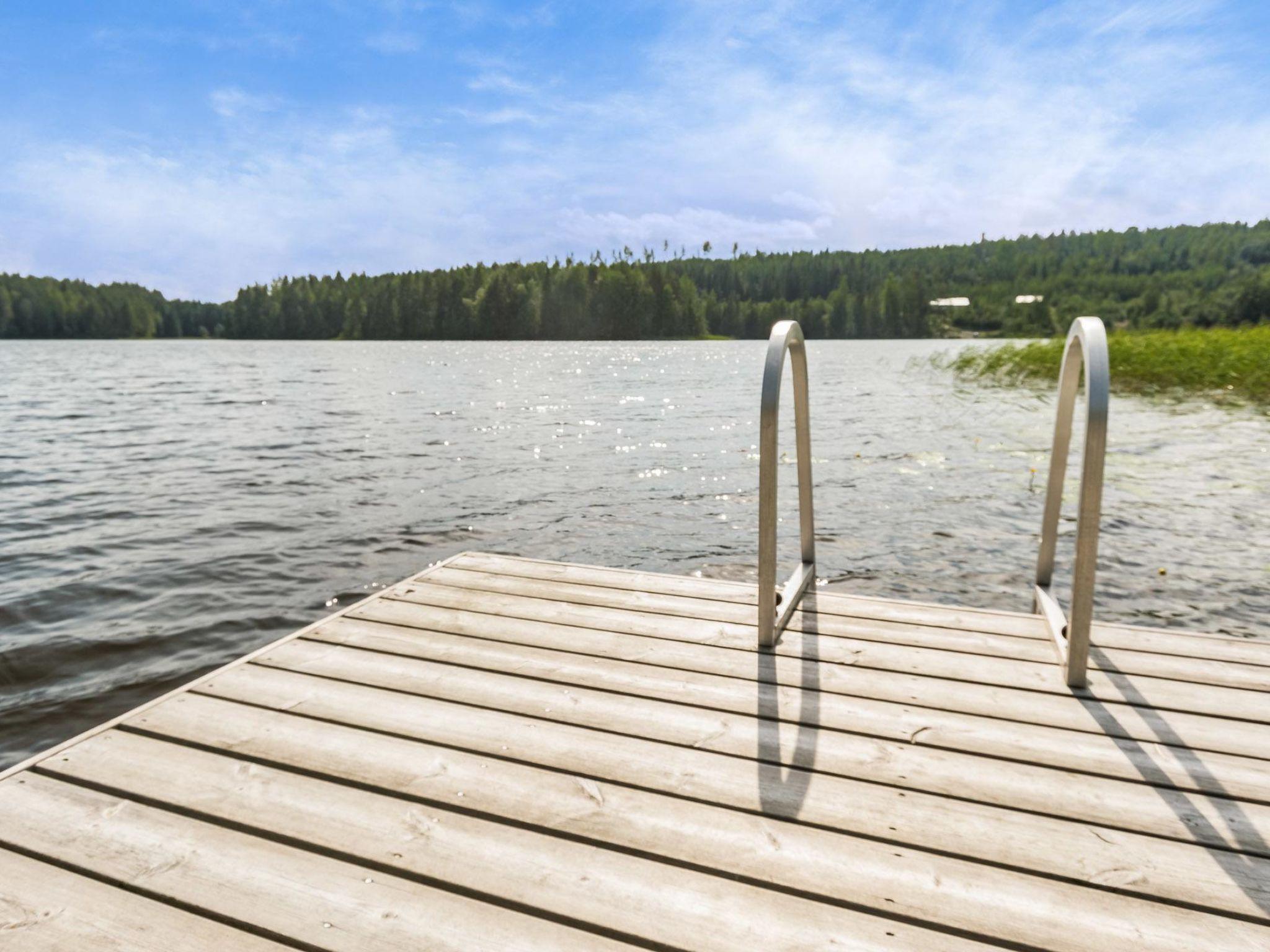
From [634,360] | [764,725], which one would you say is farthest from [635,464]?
[634,360]

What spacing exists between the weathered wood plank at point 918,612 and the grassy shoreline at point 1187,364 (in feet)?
63.5

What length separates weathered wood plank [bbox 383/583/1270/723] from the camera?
307 cm

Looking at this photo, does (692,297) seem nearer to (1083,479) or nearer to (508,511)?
(508,511)

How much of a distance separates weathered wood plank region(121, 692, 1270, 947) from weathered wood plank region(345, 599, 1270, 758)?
0.71 m

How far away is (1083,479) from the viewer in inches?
116

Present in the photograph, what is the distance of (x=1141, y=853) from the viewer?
6.98 ft

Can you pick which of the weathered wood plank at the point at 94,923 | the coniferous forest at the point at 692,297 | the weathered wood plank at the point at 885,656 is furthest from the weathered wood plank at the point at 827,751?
the coniferous forest at the point at 692,297

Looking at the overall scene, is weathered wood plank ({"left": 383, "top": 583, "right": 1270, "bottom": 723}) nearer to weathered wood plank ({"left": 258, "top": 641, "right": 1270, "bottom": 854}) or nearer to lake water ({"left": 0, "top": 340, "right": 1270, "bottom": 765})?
weathered wood plank ({"left": 258, "top": 641, "right": 1270, "bottom": 854})

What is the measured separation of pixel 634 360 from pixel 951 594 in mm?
55016

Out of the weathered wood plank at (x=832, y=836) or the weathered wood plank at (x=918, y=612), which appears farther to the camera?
the weathered wood plank at (x=918, y=612)

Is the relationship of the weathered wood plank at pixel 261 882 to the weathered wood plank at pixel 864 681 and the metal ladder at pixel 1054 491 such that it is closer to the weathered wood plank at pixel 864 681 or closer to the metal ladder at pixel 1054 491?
the weathered wood plank at pixel 864 681

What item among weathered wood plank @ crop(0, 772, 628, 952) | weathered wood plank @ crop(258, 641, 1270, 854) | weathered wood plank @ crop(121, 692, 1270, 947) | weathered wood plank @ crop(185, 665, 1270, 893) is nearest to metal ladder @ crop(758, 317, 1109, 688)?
weathered wood plank @ crop(258, 641, 1270, 854)

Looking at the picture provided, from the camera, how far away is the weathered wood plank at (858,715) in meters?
2.55

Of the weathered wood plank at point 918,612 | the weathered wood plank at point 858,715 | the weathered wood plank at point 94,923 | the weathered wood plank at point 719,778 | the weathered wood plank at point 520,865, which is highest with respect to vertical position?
the weathered wood plank at point 94,923
